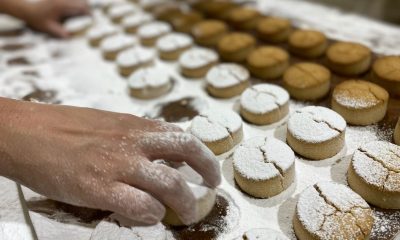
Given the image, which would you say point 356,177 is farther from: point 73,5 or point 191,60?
point 73,5

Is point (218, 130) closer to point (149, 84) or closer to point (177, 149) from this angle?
point (177, 149)

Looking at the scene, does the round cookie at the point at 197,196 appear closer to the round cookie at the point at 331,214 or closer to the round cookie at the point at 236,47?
the round cookie at the point at 331,214

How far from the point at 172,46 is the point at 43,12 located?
3.38ft

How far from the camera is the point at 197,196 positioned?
1.30 meters

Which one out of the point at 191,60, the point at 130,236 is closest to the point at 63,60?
the point at 191,60

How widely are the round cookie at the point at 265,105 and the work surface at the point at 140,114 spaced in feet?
0.15

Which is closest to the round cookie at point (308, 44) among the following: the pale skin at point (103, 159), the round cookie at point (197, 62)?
the round cookie at point (197, 62)

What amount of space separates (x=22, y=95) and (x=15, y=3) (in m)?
0.93

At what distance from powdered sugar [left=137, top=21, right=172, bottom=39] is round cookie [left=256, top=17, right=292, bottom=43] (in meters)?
0.62

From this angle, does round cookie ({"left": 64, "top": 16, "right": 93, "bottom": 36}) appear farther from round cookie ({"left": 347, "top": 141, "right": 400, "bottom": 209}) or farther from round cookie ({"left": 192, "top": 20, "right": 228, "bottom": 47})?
round cookie ({"left": 347, "top": 141, "right": 400, "bottom": 209})

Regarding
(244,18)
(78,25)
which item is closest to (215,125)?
(244,18)

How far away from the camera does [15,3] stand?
2.67 metres

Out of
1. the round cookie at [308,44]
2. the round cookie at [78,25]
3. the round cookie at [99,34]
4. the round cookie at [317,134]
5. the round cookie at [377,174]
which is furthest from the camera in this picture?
the round cookie at [78,25]

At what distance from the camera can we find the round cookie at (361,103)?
1.64 m
